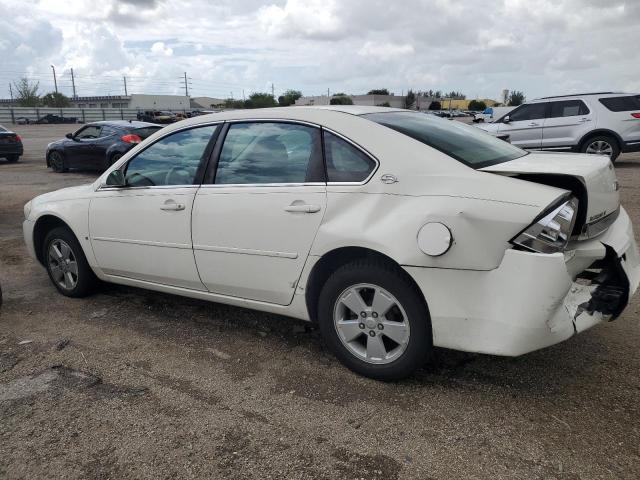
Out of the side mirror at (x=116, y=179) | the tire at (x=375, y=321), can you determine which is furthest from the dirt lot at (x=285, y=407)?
the side mirror at (x=116, y=179)

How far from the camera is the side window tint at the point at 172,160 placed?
3.92m

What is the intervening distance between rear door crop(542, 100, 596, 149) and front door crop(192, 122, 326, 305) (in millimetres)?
11267

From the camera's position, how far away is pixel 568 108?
12969mm

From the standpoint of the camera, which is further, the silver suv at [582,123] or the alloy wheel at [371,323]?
the silver suv at [582,123]

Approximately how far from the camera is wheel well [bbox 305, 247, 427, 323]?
3003 mm

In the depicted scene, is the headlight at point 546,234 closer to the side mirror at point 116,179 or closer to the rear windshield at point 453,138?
the rear windshield at point 453,138

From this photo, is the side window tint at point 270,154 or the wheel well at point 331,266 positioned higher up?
the side window tint at point 270,154

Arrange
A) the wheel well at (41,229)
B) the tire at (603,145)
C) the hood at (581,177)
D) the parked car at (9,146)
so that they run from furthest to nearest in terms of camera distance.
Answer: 1. the parked car at (9,146)
2. the tire at (603,145)
3. the wheel well at (41,229)
4. the hood at (581,177)

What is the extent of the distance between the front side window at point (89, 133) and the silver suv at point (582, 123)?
10.4m

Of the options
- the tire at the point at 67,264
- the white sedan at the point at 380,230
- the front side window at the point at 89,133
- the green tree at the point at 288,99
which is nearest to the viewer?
the white sedan at the point at 380,230

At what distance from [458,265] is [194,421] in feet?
5.21

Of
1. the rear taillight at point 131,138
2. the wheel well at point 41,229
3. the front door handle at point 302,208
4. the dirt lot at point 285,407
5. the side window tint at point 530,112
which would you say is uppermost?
the side window tint at point 530,112

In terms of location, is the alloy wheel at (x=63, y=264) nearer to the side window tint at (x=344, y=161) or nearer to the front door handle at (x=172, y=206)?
the front door handle at (x=172, y=206)

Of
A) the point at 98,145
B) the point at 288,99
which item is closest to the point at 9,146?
the point at 98,145
